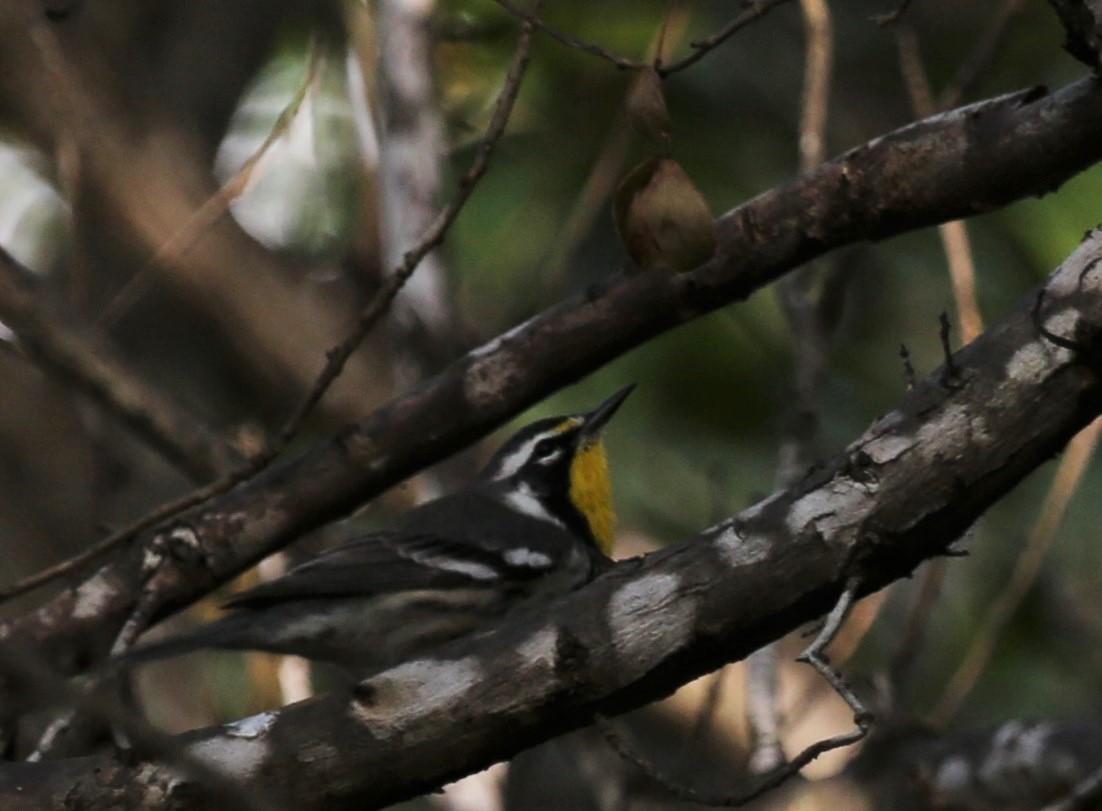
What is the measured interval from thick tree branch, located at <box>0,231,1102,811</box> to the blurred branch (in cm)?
274

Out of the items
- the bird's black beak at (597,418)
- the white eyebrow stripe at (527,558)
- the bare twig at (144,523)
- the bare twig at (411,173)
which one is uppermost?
the bare twig at (411,173)

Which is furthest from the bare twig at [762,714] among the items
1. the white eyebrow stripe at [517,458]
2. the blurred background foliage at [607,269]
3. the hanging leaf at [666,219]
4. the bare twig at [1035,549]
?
the hanging leaf at [666,219]

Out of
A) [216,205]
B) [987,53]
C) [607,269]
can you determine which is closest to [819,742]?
[216,205]

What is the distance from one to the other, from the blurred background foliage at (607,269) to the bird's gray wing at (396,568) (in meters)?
2.21

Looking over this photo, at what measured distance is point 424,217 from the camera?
7246mm

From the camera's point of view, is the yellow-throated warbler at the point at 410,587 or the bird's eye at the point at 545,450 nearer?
the yellow-throated warbler at the point at 410,587

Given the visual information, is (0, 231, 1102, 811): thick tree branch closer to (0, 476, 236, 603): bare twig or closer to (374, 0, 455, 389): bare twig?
(0, 476, 236, 603): bare twig

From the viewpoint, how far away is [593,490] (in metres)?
6.26

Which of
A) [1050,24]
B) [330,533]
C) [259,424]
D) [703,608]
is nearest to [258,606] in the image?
[703,608]

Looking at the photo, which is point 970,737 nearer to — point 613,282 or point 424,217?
point 613,282

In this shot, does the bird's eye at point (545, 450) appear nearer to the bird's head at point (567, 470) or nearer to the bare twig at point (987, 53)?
the bird's head at point (567, 470)

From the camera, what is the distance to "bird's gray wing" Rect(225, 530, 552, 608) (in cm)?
481

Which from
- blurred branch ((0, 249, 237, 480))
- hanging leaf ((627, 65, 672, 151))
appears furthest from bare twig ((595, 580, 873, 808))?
blurred branch ((0, 249, 237, 480))

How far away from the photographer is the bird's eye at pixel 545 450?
246 inches
